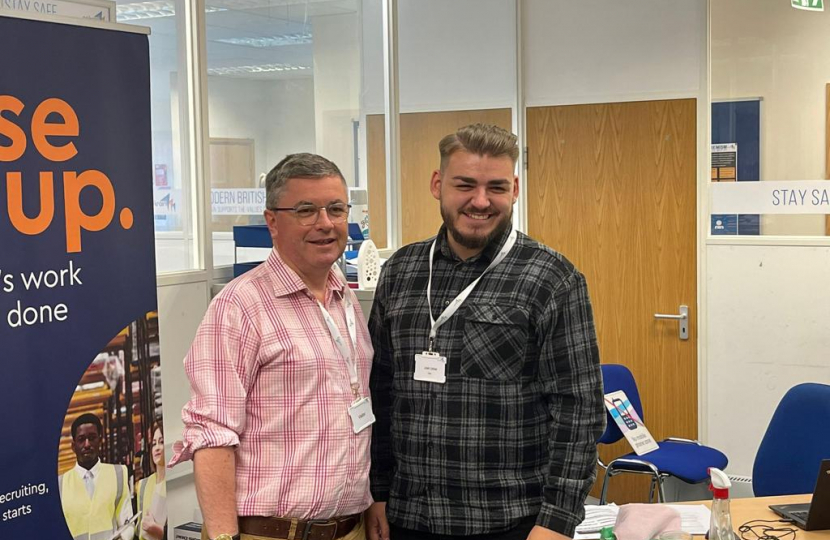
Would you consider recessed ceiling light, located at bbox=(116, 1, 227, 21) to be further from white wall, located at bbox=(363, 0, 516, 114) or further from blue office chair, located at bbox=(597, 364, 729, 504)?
blue office chair, located at bbox=(597, 364, 729, 504)

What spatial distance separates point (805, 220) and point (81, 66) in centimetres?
351

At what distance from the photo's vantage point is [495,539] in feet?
6.42

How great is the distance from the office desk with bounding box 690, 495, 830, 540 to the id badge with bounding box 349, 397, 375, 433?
3.87 feet

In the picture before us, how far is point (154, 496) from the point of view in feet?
9.10

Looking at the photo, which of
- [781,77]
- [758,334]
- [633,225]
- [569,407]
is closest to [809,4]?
[781,77]

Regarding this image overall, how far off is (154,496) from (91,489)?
261 millimetres

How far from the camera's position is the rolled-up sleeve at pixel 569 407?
74.6 inches

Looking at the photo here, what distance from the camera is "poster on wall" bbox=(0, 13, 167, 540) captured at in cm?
232

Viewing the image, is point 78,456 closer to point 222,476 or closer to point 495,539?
point 222,476

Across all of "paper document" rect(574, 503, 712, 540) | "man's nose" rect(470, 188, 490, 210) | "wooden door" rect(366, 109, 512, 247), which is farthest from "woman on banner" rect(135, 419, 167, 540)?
"wooden door" rect(366, 109, 512, 247)

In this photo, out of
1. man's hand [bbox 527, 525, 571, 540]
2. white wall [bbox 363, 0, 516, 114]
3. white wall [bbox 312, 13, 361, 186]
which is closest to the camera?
man's hand [bbox 527, 525, 571, 540]

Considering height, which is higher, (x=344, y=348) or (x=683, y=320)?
(x=344, y=348)

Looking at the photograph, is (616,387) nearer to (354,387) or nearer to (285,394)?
(354,387)

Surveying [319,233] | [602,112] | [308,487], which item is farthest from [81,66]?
[602,112]
